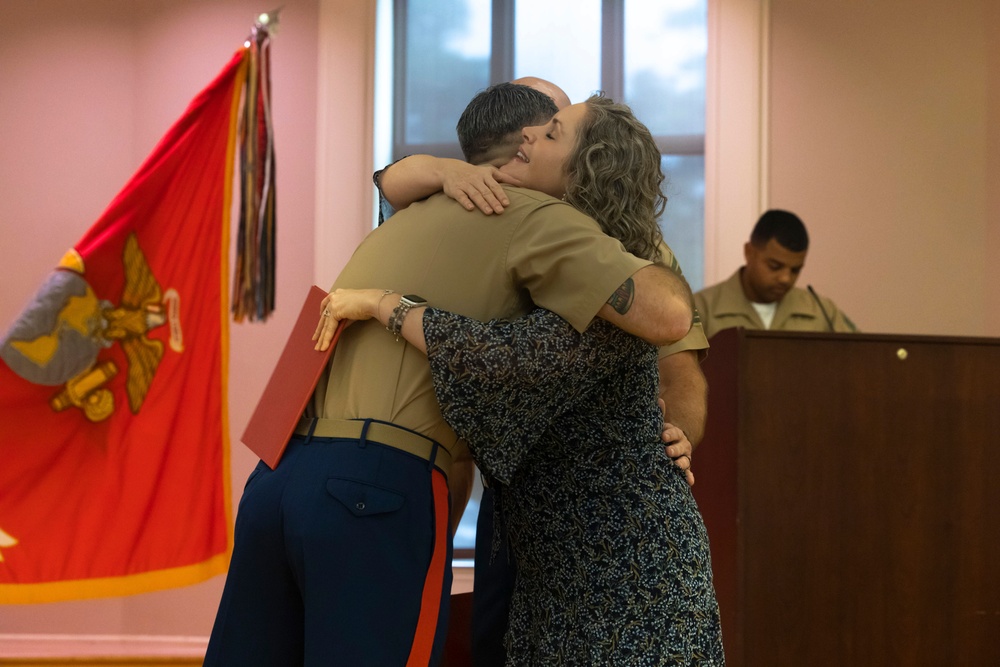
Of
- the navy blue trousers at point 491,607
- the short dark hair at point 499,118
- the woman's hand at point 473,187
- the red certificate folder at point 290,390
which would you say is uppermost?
the short dark hair at point 499,118

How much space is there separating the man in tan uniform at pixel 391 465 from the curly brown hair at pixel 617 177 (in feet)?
0.23

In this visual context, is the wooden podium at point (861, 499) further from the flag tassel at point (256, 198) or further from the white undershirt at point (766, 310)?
the flag tassel at point (256, 198)

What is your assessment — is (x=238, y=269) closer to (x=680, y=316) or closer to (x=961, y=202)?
(x=680, y=316)

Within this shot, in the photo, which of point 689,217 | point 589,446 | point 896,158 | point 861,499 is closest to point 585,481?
point 589,446

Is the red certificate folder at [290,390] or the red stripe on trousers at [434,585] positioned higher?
the red certificate folder at [290,390]

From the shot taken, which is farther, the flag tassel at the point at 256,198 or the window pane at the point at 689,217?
the window pane at the point at 689,217

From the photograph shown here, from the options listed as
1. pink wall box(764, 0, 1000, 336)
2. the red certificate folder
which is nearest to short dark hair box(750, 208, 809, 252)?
pink wall box(764, 0, 1000, 336)

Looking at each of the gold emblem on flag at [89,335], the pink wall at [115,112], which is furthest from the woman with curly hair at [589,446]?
the pink wall at [115,112]

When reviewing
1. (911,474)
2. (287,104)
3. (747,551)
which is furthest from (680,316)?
(287,104)

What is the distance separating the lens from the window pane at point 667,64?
3.85m

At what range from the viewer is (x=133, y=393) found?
2.83m

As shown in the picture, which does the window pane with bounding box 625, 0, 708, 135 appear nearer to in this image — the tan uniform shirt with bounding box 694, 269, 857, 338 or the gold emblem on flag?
the tan uniform shirt with bounding box 694, 269, 857, 338

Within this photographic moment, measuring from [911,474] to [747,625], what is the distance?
1.87ft

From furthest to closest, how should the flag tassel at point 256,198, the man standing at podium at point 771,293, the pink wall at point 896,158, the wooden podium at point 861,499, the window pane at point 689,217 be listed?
the window pane at point 689,217, the pink wall at point 896,158, the man standing at podium at point 771,293, the wooden podium at point 861,499, the flag tassel at point 256,198
